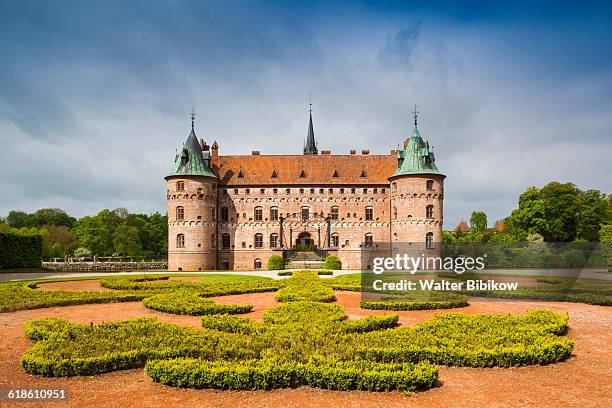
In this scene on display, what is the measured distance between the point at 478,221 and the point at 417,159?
226ft

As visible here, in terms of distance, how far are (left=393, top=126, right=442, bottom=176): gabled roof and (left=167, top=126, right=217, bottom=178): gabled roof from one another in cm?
2006

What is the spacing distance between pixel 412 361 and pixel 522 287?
14773 mm

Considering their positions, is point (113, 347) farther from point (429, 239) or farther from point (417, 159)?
point (417, 159)

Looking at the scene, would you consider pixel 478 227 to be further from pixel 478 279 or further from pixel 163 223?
pixel 478 279

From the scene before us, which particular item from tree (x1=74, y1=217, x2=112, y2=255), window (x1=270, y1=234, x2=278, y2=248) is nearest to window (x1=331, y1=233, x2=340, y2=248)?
window (x1=270, y1=234, x2=278, y2=248)

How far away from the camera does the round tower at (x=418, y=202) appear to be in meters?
45.5

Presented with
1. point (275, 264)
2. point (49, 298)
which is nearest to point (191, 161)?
point (275, 264)

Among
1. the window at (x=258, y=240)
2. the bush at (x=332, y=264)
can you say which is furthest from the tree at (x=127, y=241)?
the bush at (x=332, y=264)

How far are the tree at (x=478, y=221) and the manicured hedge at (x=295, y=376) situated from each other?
105515 millimetres

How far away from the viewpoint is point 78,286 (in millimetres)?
26266

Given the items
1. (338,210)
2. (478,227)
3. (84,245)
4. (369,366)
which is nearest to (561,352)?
(369,366)

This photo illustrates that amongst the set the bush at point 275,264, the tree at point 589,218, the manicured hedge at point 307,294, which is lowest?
the bush at point 275,264

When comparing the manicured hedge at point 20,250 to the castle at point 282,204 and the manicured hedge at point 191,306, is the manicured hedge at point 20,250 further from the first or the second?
the manicured hedge at point 191,306

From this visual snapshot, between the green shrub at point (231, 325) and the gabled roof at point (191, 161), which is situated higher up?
the gabled roof at point (191, 161)
